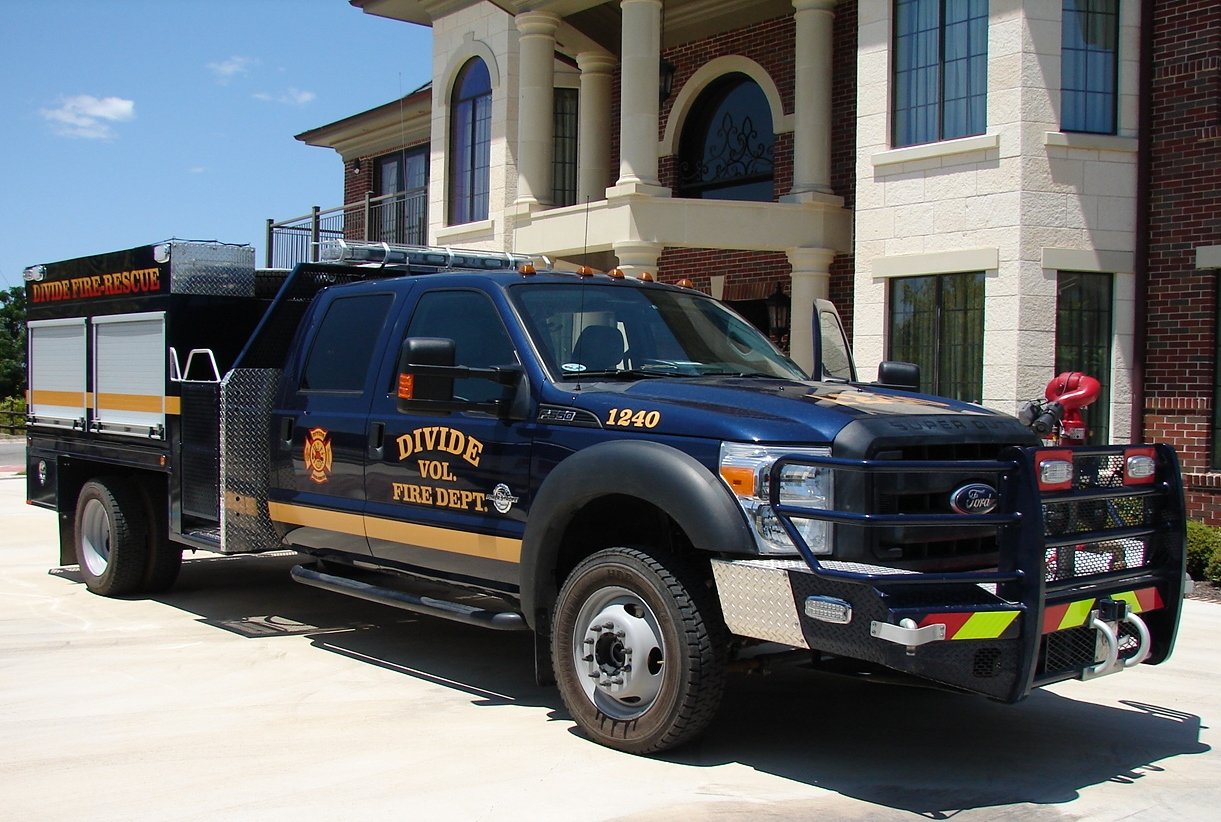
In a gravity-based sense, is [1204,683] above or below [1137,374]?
→ below

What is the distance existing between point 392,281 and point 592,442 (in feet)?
6.57

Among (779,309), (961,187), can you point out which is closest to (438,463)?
(961,187)

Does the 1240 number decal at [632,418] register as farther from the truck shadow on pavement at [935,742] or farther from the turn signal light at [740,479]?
the truck shadow on pavement at [935,742]

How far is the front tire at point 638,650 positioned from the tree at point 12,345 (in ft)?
135

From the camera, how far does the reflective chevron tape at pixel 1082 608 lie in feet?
15.2

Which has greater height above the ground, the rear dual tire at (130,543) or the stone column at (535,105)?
the stone column at (535,105)

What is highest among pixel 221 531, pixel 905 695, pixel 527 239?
pixel 527 239

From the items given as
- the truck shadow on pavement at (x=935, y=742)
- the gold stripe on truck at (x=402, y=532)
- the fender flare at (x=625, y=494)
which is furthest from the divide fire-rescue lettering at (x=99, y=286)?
the truck shadow on pavement at (x=935, y=742)

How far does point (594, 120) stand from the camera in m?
17.1

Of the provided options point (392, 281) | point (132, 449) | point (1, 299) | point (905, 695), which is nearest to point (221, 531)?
point (132, 449)

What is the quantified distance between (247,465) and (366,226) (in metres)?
11.8

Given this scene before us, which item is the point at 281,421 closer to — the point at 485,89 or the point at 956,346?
the point at 956,346

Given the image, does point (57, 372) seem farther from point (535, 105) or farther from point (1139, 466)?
point (535, 105)

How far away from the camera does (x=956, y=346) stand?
40.4 feet
